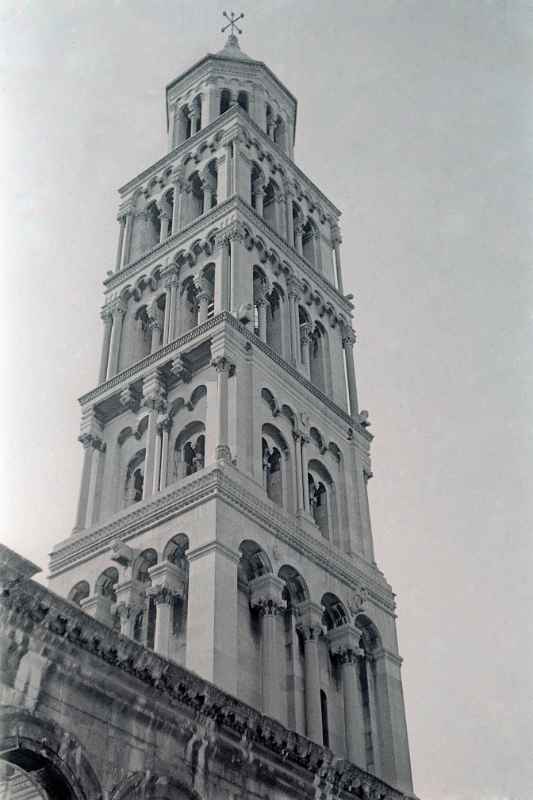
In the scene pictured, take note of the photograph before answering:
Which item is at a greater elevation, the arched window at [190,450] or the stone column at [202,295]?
the stone column at [202,295]

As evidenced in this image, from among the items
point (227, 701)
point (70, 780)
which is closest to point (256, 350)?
point (227, 701)

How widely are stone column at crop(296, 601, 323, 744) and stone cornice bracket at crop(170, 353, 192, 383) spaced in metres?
9.97

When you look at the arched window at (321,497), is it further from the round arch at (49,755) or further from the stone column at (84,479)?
the round arch at (49,755)

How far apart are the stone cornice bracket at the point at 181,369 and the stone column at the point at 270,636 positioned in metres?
9.33

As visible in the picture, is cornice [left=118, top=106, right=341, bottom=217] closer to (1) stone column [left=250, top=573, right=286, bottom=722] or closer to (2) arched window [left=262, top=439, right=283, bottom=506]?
(2) arched window [left=262, top=439, right=283, bottom=506]

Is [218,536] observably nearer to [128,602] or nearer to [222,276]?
[128,602]

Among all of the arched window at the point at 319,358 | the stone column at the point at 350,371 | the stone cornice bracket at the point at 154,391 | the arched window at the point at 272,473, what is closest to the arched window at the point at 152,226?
the arched window at the point at 319,358

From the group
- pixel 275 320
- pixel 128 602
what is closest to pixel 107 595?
pixel 128 602

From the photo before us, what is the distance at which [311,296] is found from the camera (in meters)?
47.8

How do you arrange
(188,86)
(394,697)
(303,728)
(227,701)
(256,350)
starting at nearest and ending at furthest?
(227,701) → (303,728) → (394,697) → (256,350) → (188,86)

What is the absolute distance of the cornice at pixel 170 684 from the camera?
18.1 meters

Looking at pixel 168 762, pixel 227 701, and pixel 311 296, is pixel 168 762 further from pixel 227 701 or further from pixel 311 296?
pixel 311 296

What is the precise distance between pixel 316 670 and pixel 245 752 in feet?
42.0

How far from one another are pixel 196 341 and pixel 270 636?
12193 mm
